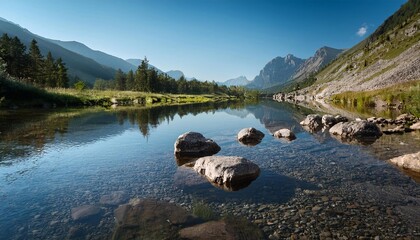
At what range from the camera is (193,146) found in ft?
65.9

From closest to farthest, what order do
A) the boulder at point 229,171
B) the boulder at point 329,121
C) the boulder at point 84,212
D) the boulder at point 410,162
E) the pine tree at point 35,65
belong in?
the boulder at point 84,212
the boulder at point 229,171
the boulder at point 410,162
the boulder at point 329,121
the pine tree at point 35,65

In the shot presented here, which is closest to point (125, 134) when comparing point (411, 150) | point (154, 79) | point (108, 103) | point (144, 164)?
point (144, 164)

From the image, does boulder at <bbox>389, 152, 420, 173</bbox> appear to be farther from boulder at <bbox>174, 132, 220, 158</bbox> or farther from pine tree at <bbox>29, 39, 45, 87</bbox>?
pine tree at <bbox>29, 39, 45, 87</bbox>

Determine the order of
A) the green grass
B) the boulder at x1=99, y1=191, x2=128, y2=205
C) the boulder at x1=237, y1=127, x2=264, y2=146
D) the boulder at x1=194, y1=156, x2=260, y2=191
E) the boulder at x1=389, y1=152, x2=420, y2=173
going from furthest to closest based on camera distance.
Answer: the green grass, the boulder at x1=237, y1=127, x2=264, y2=146, the boulder at x1=389, y1=152, x2=420, y2=173, the boulder at x1=194, y1=156, x2=260, y2=191, the boulder at x1=99, y1=191, x2=128, y2=205

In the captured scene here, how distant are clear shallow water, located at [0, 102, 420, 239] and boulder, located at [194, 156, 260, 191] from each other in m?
0.53

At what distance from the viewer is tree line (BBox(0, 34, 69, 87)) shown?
90.9m

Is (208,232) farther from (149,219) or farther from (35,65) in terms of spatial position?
(35,65)

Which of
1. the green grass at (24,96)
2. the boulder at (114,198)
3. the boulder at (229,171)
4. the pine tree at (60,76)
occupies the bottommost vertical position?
the boulder at (114,198)

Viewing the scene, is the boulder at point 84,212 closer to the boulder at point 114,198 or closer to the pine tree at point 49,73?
the boulder at point 114,198

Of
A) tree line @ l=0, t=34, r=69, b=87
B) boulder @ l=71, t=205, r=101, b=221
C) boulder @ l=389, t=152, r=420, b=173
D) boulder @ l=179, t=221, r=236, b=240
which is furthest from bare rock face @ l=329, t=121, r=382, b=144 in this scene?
tree line @ l=0, t=34, r=69, b=87

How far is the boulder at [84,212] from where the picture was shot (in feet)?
32.2

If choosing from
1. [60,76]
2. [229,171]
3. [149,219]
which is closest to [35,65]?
[60,76]

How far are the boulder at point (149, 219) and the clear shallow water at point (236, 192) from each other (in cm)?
46

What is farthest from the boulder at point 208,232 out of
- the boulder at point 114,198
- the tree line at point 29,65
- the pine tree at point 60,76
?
the pine tree at point 60,76
